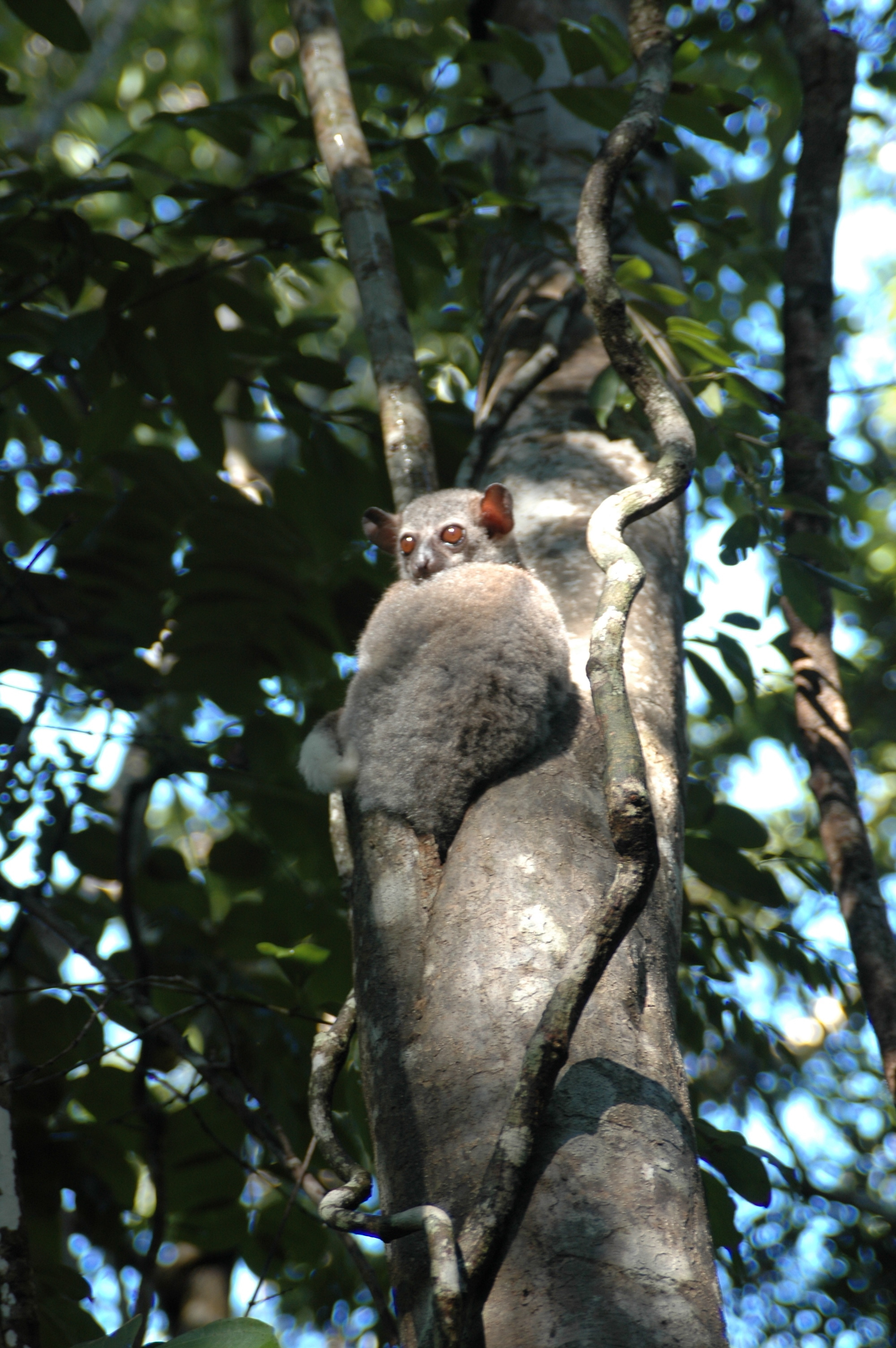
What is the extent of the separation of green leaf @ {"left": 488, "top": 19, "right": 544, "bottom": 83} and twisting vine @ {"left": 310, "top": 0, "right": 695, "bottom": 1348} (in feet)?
2.27

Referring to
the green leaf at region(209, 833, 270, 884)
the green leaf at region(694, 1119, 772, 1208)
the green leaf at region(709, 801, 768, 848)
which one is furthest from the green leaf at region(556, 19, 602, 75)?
the green leaf at region(694, 1119, 772, 1208)

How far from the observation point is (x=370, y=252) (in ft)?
11.0

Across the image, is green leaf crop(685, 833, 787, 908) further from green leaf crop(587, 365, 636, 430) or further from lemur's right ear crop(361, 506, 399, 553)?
lemur's right ear crop(361, 506, 399, 553)

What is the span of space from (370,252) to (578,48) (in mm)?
1110

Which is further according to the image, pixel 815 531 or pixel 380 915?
pixel 815 531

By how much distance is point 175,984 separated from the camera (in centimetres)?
301

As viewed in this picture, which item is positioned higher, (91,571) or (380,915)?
(91,571)

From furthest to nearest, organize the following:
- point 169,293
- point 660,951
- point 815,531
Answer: point 169,293
point 815,531
point 660,951

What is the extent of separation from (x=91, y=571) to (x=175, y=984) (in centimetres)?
213

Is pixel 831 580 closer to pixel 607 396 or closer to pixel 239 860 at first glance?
pixel 607 396

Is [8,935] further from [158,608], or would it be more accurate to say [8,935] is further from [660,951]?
[660,951]

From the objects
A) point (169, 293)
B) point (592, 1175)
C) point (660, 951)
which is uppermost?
point (169, 293)

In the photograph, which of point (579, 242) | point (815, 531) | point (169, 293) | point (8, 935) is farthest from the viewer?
point (169, 293)

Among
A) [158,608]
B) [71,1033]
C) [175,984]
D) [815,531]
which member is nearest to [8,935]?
[71,1033]
